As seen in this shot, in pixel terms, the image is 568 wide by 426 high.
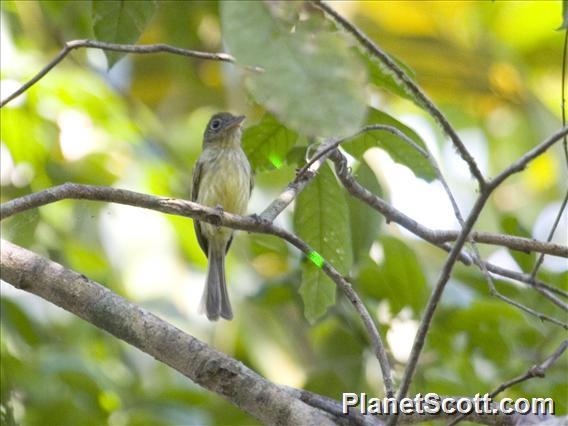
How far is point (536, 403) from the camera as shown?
3314mm

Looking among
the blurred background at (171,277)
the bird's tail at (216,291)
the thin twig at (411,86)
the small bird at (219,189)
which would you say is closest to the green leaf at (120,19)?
the blurred background at (171,277)

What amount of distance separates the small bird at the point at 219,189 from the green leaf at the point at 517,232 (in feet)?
5.40

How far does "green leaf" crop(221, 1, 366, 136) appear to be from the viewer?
168cm

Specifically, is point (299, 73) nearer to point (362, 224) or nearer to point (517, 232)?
point (362, 224)

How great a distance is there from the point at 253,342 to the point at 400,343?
1083 millimetres

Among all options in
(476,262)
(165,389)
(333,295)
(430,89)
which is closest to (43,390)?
(165,389)

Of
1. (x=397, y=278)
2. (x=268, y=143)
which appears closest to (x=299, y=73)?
(x=268, y=143)

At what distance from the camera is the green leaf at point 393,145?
3.23 m

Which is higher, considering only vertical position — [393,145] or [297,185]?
[393,145]

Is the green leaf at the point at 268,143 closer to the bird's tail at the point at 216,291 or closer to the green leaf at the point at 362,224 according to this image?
the green leaf at the point at 362,224

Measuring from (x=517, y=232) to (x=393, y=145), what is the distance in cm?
72

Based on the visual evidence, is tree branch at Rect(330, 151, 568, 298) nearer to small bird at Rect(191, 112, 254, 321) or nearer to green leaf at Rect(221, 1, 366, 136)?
green leaf at Rect(221, 1, 366, 136)

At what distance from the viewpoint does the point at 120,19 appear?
10.5 feet

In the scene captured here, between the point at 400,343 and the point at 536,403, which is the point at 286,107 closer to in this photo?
the point at 536,403
